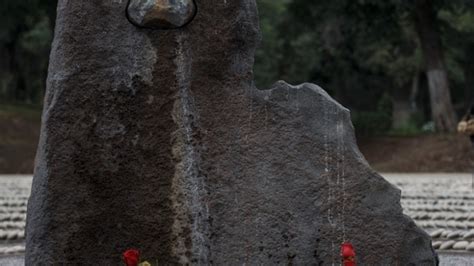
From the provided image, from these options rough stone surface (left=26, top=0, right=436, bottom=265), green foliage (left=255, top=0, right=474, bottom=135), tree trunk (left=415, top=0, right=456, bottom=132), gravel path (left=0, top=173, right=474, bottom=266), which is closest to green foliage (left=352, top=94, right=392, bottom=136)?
green foliage (left=255, top=0, right=474, bottom=135)

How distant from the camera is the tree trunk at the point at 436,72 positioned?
2359 centimetres

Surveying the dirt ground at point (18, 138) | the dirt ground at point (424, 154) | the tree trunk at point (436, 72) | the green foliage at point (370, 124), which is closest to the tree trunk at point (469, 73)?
the green foliage at point (370, 124)

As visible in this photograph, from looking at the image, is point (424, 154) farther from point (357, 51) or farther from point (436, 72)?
point (357, 51)

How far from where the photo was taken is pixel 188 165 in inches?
214

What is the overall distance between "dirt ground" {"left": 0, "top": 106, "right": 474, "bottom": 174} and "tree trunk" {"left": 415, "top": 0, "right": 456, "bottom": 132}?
638mm

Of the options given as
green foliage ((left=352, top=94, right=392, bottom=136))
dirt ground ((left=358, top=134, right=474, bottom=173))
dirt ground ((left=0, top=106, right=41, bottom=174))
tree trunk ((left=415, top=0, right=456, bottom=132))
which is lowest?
dirt ground ((left=0, top=106, right=41, bottom=174))

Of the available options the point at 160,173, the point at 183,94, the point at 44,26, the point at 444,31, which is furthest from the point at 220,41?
the point at 44,26

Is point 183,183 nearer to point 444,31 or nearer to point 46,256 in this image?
point 46,256

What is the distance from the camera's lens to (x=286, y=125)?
216 inches

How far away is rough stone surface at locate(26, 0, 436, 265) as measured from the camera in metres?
5.39

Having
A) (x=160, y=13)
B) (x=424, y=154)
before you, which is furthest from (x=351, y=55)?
(x=160, y=13)

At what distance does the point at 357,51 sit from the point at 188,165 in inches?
1096

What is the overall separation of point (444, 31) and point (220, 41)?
24240mm

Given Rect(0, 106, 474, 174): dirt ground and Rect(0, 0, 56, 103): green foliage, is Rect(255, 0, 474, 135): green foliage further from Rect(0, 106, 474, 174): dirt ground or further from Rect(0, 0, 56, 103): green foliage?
Rect(0, 0, 56, 103): green foliage
